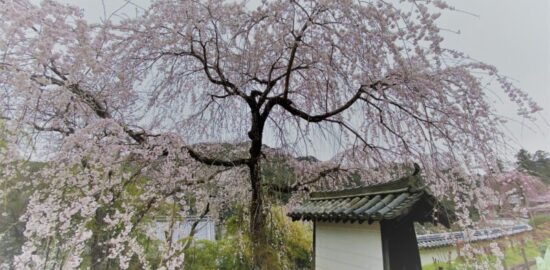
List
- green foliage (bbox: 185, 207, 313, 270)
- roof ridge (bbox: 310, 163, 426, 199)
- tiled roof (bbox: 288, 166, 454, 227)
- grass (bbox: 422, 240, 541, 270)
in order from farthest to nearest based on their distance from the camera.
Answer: green foliage (bbox: 185, 207, 313, 270)
grass (bbox: 422, 240, 541, 270)
roof ridge (bbox: 310, 163, 426, 199)
tiled roof (bbox: 288, 166, 454, 227)

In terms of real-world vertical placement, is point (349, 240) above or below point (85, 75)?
below

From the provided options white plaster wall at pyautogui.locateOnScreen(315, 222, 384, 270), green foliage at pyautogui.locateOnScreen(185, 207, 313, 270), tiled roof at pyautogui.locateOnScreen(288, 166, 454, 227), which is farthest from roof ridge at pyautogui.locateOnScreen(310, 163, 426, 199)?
green foliage at pyautogui.locateOnScreen(185, 207, 313, 270)

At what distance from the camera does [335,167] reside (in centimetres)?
431

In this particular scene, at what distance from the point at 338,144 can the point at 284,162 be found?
0.96 metres

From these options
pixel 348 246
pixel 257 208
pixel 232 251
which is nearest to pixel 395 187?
pixel 348 246

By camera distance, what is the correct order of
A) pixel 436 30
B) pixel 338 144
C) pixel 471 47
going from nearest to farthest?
pixel 436 30 < pixel 471 47 < pixel 338 144

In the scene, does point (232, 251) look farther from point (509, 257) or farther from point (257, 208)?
point (509, 257)

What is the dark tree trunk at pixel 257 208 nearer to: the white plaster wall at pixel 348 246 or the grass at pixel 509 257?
the white plaster wall at pixel 348 246

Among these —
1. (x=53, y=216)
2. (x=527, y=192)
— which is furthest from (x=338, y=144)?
(x=53, y=216)

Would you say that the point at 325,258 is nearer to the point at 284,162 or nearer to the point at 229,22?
the point at 284,162

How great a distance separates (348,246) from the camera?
2541 mm

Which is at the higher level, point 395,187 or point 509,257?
point 395,187

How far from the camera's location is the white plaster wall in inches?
84.3

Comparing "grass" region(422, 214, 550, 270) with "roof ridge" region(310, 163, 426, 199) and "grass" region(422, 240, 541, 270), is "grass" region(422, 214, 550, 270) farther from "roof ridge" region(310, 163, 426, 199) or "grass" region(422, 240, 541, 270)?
"roof ridge" region(310, 163, 426, 199)
